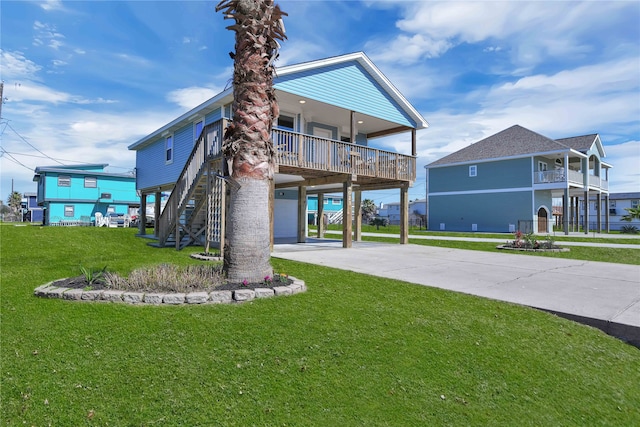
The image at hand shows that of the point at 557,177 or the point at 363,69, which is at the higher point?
the point at 363,69

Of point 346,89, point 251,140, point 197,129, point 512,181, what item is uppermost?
point 346,89

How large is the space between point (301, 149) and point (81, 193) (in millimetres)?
28552

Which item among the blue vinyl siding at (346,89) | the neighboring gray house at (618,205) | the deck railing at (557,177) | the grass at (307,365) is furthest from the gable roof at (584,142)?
the grass at (307,365)

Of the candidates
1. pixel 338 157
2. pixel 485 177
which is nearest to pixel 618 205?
pixel 485 177

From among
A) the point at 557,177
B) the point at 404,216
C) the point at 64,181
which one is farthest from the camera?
the point at 64,181

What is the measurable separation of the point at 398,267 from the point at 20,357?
288 inches

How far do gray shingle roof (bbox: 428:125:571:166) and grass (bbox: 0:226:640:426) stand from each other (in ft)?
85.9

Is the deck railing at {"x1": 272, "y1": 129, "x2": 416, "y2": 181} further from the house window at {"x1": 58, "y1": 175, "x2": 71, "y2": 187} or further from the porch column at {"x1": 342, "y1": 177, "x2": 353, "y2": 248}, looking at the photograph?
the house window at {"x1": 58, "y1": 175, "x2": 71, "y2": 187}

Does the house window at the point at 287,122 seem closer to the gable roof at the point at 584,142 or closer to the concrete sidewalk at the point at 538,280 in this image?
the concrete sidewalk at the point at 538,280

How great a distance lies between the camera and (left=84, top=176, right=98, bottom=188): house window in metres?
31.6

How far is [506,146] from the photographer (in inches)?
1134

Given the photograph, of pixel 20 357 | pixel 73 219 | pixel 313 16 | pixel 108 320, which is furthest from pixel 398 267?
pixel 73 219

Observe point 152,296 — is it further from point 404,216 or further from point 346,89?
point 404,216

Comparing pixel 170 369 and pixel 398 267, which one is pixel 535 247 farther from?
pixel 170 369
